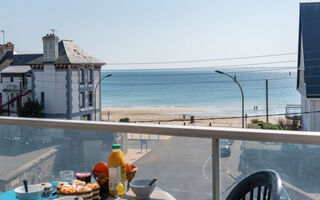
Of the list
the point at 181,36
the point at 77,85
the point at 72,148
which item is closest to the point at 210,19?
the point at 181,36

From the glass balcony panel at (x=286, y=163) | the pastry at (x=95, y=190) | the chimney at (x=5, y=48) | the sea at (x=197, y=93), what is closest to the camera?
the pastry at (x=95, y=190)

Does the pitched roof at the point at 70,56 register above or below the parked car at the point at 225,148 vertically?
above

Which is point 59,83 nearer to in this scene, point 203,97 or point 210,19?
point 203,97

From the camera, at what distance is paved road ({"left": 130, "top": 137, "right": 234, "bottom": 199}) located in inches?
62.8

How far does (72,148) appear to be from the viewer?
6.11 feet

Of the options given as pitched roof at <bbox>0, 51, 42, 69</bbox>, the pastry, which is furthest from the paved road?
pitched roof at <bbox>0, 51, 42, 69</bbox>

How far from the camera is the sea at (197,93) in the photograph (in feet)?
90.9

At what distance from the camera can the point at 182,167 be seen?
168 centimetres

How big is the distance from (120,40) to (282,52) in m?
14.5

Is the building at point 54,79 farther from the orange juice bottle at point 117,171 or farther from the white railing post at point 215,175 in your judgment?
the orange juice bottle at point 117,171

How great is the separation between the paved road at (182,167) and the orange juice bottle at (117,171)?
45 cm

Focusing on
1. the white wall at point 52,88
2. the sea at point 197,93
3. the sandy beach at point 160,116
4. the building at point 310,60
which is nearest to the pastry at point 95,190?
the building at point 310,60

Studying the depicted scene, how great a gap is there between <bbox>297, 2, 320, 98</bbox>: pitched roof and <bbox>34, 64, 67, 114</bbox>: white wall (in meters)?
12.8

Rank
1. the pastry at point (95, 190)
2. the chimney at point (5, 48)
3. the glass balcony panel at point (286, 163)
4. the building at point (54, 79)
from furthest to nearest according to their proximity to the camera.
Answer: the chimney at point (5, 48) → the building at point (54, 79) → the glass balcony panel at point (286, 163) → the pastry at point (95, 190)
